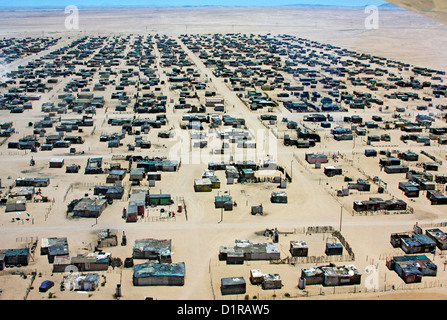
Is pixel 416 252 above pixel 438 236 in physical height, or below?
below

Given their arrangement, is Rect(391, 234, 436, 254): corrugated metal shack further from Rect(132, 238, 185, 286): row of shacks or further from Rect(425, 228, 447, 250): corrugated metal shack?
Rect(132, 238, 185, 286): row of shacks

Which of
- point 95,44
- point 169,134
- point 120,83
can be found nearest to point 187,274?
point 169,134

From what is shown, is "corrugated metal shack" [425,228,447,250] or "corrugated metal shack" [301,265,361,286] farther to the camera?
"corrugated metal shack" [425,228,447,250]

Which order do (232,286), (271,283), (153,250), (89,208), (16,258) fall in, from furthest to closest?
(89,208) → (153,250) → (16,258) → (271,283) → (232,286)

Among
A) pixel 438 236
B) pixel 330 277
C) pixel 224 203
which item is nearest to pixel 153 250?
pixel 224 203

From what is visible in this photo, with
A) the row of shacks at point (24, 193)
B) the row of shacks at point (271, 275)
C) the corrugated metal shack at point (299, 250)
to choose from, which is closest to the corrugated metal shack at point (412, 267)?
the row of shacks at point (271, 275)

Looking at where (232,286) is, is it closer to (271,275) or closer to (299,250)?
(271,275)

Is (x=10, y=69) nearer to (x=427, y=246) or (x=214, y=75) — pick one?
(x=214, y=75)

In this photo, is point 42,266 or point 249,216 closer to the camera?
point 42,266

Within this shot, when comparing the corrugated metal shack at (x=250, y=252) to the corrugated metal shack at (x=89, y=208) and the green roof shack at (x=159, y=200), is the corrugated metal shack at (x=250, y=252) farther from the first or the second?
the corrugated metal shack at (x=89, y=208)

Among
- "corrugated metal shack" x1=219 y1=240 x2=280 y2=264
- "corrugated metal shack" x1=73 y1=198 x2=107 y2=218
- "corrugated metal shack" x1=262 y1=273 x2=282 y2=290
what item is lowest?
"corrugated metal shack" x1=262 y1=273 x2=282 y2=290

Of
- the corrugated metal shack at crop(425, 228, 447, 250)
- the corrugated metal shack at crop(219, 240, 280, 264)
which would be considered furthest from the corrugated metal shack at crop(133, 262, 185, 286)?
the corrugated metal shack at crop(425, 228, 447, 250)
